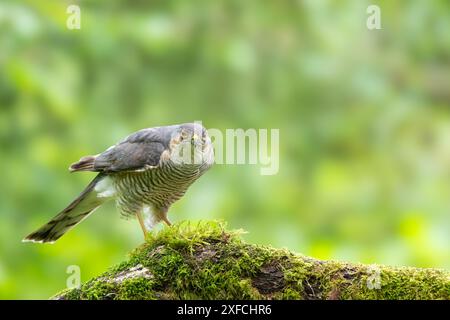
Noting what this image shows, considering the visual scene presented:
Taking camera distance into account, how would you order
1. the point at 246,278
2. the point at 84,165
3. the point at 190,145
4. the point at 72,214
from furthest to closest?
the point at 72,214 < the point at 84,165 < the point at 190,145 < the point at 246,278

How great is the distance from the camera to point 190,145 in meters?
4.65

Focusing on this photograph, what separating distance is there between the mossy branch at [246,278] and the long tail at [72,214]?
153 centimetres

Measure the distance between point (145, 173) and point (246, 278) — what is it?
1573mm

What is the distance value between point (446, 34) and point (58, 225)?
170 inches

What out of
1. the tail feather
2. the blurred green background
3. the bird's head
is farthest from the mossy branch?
the blurred green background

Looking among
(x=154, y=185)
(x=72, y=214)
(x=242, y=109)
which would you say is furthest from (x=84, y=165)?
(x=242, y=109)

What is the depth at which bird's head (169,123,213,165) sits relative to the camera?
4.61m

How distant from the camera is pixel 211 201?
270 inches

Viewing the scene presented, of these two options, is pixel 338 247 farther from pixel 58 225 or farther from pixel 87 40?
pixel 87 40

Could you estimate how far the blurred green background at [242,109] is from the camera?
6.89 metres

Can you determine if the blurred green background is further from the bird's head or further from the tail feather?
the bird's head

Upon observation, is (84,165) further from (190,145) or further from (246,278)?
(246,278)
